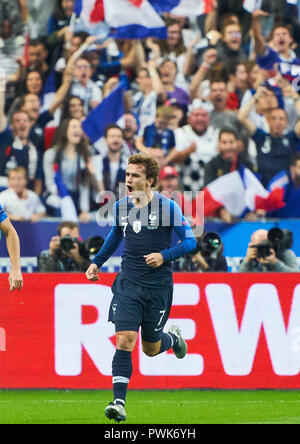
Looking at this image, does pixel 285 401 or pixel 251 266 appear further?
pixel 251 266

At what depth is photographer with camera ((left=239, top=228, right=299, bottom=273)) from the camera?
33.3 ft

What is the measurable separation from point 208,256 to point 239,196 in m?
2.28

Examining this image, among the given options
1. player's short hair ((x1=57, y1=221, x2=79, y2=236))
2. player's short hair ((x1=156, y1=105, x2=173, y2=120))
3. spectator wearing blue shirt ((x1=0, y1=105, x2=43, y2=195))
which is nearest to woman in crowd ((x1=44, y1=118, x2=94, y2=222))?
spectator wearing blue shirt ((x1=0, y1=105, x2=43, y2=195))

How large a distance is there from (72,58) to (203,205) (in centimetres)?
331

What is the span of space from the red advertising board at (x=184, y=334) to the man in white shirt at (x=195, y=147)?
3.02 meters

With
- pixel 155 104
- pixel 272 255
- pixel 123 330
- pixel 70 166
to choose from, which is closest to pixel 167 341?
pixel 123 330

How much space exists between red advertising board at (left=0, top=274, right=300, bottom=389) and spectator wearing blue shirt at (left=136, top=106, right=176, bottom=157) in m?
3.52

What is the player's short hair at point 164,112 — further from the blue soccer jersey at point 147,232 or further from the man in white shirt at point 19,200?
the blue soccer jersey at point 147,232

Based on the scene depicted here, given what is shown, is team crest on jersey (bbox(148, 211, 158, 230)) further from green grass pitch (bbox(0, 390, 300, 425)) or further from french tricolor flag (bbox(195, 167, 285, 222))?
french tricolor flag (bbox(195, 167, 285, 222))

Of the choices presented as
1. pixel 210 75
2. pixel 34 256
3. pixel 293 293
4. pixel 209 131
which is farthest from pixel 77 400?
pixel 210 75

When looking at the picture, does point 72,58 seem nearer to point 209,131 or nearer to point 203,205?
point 209,131

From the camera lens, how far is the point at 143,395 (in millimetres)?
9391

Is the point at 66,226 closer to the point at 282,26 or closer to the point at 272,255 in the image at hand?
the point at 272,255

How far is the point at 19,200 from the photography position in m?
12.4
